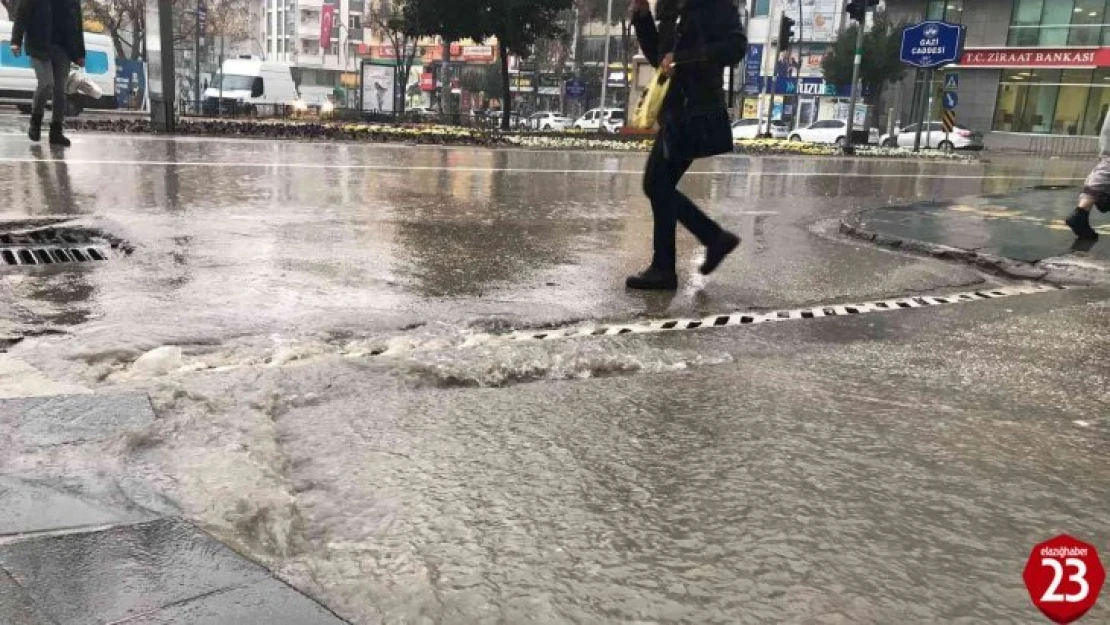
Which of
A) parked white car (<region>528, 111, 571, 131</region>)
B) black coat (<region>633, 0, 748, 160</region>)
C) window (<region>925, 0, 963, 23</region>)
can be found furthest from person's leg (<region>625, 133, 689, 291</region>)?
window (<region>925, 0, 963, 23</region>)

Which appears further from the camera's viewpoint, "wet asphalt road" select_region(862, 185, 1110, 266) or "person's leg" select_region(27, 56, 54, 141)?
"person's leg" select_region(27, 56, 54, 141)

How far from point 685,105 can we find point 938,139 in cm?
3801

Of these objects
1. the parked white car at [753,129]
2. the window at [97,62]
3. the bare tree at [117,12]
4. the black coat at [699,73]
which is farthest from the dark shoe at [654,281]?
the bare tree at [117,12]

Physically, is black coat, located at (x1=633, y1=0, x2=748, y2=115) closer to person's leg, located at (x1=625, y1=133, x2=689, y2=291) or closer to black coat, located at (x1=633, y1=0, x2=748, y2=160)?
black coat, located at (x1=633, y1=0, x2=748, y2=160)

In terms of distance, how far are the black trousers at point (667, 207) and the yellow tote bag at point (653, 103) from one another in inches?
4.5

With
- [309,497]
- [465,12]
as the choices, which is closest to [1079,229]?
[309,497]

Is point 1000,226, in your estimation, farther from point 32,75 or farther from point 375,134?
point 32,75

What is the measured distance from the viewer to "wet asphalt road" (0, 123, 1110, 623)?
1.87 m

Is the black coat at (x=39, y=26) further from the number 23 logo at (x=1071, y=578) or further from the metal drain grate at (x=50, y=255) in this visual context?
the number 23 logo at (x=1071, y=578)

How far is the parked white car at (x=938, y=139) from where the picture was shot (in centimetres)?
3597

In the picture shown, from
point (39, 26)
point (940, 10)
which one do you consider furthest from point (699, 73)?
point (940, 10)

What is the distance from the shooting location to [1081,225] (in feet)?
23.5

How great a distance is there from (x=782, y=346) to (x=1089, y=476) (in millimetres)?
1435

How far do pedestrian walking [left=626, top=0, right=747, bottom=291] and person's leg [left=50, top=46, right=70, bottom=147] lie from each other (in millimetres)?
7705
